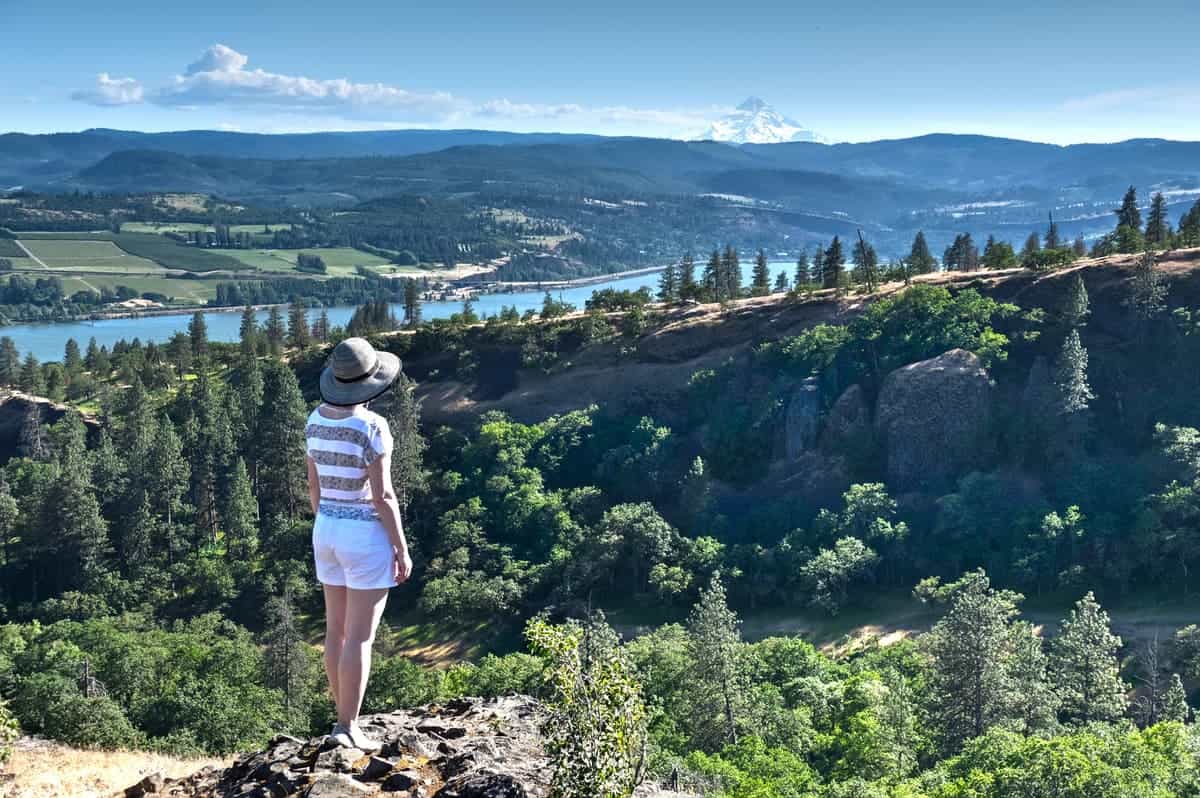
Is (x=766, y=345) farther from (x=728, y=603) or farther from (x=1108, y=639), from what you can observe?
(x=1108, y=639)

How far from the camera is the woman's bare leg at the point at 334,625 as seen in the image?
8898 mm

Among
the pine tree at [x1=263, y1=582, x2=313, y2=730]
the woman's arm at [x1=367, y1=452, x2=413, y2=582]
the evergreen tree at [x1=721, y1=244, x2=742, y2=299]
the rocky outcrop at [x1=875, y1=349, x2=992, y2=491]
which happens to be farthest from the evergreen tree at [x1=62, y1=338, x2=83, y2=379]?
the woman's arm at [x1=367, y1=452, x2=413, y2=582]

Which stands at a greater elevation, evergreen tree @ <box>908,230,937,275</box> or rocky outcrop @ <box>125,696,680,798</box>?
evergreen tree @ <box>908,230,937,275</box>

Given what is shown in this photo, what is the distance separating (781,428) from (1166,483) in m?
19.1

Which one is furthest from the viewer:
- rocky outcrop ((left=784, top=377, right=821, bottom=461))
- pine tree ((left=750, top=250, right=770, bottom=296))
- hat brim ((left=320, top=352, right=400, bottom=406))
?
pine tree ((left=750, top=250, right=770, bottom=296))

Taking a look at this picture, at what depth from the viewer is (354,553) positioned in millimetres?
8477

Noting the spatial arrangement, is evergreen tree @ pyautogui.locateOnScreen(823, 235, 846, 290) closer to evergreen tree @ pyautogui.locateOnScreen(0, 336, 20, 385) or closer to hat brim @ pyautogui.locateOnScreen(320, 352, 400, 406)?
hat brim @ pyautogui.locateOnScreen(320, 352, 400, 406)

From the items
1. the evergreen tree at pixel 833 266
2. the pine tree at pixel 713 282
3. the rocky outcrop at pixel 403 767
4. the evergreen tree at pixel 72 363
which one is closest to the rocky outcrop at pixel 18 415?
the evergreen tree at pixel 72 363

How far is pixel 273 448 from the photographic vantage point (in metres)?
55.3

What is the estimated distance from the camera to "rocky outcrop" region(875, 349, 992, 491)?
4812cm

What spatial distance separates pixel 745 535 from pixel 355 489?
41519 millimetres

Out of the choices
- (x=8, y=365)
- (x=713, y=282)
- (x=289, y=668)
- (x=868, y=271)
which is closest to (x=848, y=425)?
(x=868, y=271)

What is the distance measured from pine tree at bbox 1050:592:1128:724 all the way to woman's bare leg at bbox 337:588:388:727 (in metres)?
26.5

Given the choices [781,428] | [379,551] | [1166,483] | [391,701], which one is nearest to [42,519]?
[391,701]
